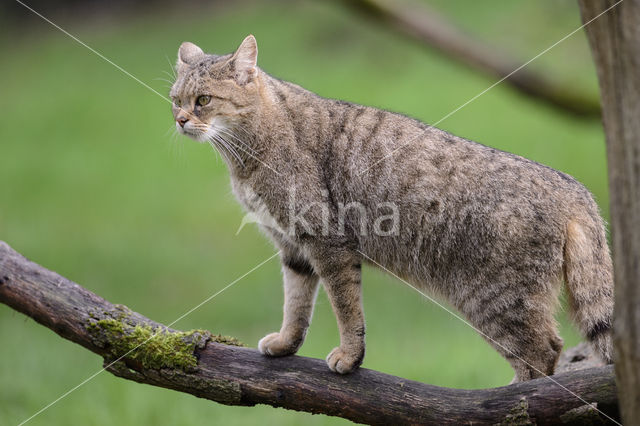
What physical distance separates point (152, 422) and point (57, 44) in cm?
1375

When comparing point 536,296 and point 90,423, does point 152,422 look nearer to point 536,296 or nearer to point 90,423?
point 90,423

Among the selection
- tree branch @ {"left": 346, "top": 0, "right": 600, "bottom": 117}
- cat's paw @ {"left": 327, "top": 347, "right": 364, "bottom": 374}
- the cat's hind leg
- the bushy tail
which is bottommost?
cat's paw @ {"left": 327, "top": 347, "right": 364, "bottom": 374}

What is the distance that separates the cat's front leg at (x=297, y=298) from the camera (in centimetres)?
411

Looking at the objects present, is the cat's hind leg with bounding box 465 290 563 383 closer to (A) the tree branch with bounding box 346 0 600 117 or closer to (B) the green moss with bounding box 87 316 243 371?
(B) the green moss with bounding box 87 316 243 371

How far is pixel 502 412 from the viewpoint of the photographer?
3.26 meters

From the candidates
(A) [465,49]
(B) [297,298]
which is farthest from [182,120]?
(A) [465,49]

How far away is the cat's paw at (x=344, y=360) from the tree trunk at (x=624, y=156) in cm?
142

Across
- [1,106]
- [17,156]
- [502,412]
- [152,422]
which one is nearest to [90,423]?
[152,422]

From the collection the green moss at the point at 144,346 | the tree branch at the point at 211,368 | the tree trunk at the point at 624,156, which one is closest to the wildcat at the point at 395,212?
the tree branch at the point at 211,368

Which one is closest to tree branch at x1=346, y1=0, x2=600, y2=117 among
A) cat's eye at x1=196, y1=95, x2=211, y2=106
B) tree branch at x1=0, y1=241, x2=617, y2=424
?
cat's eye at x1=196, y1=95, x2=211, y2=106

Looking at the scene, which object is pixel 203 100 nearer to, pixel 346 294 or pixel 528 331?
Result: pixel 346 294

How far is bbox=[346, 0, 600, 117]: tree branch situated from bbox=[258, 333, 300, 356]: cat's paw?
14.2 ft

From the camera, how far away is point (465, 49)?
7.48 metres

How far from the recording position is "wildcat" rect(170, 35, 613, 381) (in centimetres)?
378
